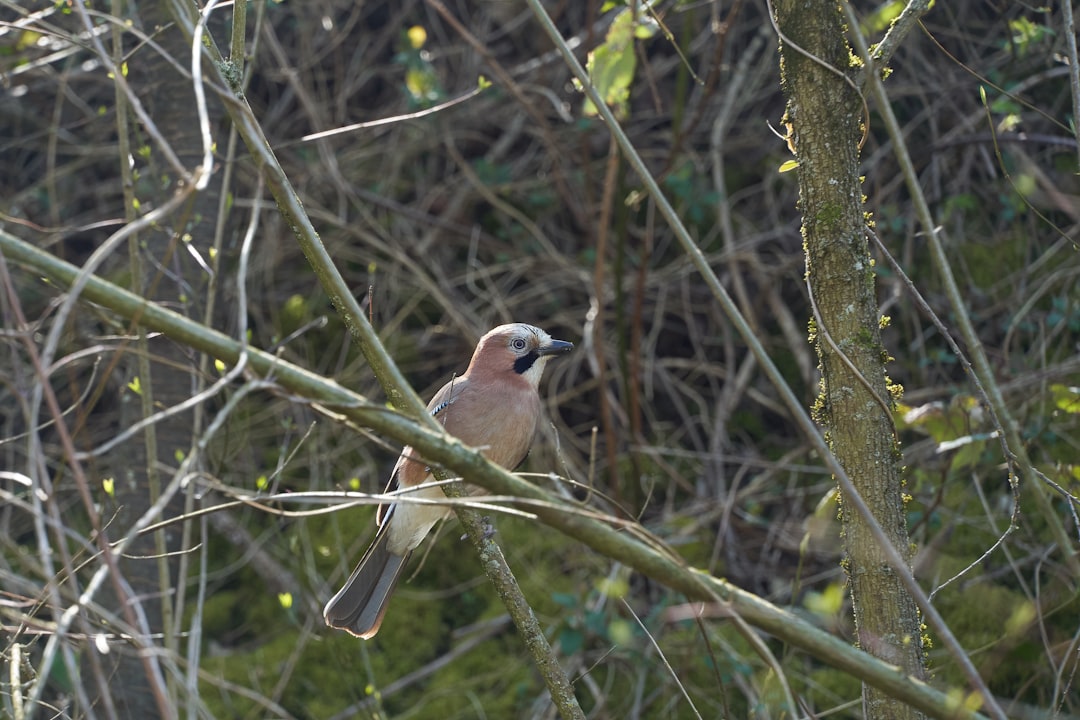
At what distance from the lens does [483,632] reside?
4.45 metres

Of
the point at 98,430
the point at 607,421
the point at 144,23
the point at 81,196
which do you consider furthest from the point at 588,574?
the point at 81,196

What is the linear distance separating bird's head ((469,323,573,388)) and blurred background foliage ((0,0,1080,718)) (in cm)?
38

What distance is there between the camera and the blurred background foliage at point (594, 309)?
12.8 ft

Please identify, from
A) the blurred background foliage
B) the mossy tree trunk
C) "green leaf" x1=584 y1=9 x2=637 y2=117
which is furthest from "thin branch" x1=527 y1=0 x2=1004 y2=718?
the blurred background foliage

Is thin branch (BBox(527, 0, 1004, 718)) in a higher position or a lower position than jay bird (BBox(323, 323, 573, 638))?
higher

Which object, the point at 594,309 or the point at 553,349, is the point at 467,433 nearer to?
the point at 553,349

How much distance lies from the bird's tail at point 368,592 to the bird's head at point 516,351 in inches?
28.5

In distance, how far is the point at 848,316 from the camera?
2156 millimetres

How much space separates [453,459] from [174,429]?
2.79 meters

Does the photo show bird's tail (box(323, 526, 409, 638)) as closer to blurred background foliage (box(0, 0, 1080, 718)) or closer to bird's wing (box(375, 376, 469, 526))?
bird's wing (box(375, 376, 469, 526))

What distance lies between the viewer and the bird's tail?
345 centimetres

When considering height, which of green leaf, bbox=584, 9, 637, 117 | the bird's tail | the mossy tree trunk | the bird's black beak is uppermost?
green leaf, bbox=584, 9, 637, 117

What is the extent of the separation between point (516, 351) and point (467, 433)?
0.40m

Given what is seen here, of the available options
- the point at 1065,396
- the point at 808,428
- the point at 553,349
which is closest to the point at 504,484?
the point at 808,428
